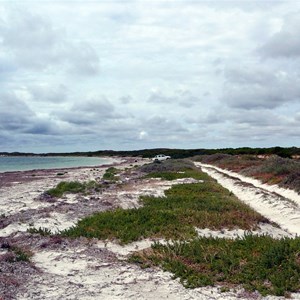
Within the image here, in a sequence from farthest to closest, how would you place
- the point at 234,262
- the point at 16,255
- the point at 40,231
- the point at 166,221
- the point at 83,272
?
the point at 166,221, the point at 40,231, the point at 16,255, the point at 83,272, the point at 234,262

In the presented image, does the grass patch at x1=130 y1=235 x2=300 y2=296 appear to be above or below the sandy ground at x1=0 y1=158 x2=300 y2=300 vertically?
above

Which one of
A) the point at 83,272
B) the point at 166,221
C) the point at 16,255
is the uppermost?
the point at 166,221

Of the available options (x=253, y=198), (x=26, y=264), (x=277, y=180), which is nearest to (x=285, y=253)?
(x=26, y=264)

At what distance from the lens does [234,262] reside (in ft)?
37.0

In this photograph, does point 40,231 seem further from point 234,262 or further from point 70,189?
point 70,189

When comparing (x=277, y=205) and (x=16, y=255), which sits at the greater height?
(x=277, y=205)

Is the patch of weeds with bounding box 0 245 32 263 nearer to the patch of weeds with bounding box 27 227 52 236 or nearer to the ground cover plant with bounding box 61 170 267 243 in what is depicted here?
the patch of weeds with bounding box 27 227 52 236

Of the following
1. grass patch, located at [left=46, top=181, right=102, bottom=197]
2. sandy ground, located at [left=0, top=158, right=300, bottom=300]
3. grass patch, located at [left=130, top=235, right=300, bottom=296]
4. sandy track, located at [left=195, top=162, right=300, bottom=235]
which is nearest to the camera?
sandy ground, located at [left=0, top=158, right=300, bottom=300]

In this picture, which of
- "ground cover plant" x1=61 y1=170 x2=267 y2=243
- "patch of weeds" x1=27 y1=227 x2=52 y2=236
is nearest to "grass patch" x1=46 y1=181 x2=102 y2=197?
"ground cover plant" x1=61 y1=170 x2=267 y2=243

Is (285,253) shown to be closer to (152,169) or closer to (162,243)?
(162,243)

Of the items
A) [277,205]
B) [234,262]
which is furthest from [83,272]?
[277,205]

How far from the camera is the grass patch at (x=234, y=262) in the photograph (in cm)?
1013

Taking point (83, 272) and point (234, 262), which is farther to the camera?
point (83, 272)

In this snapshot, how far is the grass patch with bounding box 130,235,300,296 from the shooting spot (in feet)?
33.2
